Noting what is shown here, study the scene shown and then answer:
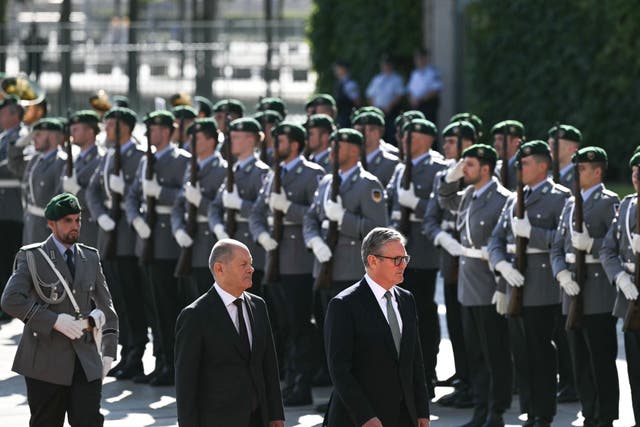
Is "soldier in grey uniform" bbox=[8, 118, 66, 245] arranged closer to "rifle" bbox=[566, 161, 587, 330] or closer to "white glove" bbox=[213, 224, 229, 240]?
"white glove" bbox=[213, 224, 229, 240]

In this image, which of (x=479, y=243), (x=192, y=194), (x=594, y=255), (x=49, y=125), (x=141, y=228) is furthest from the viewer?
(x=49, y=125)

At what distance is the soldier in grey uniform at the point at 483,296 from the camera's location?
11.3 metres

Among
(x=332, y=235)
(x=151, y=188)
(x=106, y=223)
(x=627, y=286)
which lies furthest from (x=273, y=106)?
(x=627, y=286)

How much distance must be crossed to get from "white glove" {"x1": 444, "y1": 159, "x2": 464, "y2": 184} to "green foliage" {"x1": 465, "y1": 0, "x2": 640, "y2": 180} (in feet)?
25.3

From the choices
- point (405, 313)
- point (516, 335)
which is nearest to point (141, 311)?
point (516, 335)

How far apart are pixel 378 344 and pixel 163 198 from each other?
18.4ft

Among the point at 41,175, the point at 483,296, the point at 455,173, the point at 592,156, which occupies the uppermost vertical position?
the point at 592,156

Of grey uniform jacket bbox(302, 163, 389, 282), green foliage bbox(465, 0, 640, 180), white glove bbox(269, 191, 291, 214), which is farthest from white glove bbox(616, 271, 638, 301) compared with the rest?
green foliage bbox(465, 0, 640, 180)

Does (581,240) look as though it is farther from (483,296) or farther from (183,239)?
(183,239)

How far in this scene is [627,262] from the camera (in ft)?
35.0

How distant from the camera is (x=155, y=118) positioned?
13.7 meters

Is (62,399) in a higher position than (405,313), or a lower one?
lower

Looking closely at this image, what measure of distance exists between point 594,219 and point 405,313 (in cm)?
299

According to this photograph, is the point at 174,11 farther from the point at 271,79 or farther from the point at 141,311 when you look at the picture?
the point at 141,311
